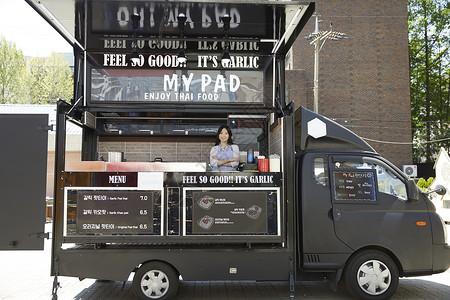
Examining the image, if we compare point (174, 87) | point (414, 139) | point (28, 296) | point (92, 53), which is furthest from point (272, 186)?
point (414, 139)

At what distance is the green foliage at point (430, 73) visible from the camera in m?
36.9

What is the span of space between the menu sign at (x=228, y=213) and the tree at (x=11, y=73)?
32.8 m

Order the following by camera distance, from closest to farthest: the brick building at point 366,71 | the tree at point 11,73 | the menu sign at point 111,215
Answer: the menu sign at point 111,215, the brick building at point 366,71, the tree at point 11,73

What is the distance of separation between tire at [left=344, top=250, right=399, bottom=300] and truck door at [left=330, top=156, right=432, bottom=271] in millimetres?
169

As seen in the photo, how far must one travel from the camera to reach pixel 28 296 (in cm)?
584

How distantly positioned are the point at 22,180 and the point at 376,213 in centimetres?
434

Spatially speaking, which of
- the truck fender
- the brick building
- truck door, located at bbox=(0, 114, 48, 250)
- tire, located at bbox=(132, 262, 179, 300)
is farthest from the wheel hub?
the brick building

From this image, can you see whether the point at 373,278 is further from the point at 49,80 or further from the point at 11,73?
the point at 11,73

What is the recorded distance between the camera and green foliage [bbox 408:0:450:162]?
3691 centimetres

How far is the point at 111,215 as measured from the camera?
5.16m

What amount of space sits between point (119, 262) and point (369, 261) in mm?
3314

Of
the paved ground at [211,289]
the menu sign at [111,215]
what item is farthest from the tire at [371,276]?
the menu sign at [111,215]

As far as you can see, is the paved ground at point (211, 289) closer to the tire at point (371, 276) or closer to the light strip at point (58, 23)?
the tire at point (371, 276)

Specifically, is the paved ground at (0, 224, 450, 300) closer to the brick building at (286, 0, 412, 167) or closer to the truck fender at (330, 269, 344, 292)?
the truck fender at (330, 269, 344, 292)
